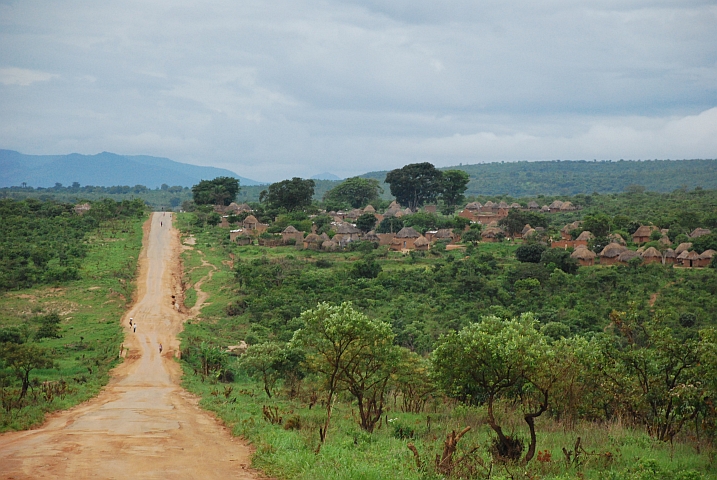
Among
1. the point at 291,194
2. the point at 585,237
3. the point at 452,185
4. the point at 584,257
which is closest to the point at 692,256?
the point at 584,257

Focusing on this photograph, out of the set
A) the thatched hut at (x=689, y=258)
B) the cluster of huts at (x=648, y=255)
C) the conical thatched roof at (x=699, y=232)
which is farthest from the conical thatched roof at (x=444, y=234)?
the thatched hut at (x=689, y=258)

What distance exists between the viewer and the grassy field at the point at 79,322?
721 inches

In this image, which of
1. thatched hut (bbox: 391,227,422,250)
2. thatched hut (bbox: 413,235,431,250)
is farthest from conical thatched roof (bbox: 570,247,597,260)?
thatched hut (bbox: 391,227,422,250)

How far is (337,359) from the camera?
13.4 m

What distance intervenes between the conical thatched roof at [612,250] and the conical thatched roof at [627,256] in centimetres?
25

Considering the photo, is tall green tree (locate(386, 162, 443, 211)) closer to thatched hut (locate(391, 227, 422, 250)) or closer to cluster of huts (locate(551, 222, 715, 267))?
thatched hut (locate(391, 227, 422, 250))

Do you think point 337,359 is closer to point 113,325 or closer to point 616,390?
point 616,390

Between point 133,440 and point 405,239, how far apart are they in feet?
142

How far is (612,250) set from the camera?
152ft

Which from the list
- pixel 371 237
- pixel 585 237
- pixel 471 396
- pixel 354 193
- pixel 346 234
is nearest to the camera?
pixel 471 396

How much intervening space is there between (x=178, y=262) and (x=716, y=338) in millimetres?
40638

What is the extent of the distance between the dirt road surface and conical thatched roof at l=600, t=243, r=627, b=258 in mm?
33000

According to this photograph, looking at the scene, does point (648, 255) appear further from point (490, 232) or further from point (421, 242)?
point (421, 242)

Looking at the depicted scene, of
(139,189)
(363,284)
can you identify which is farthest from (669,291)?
(139,189)
